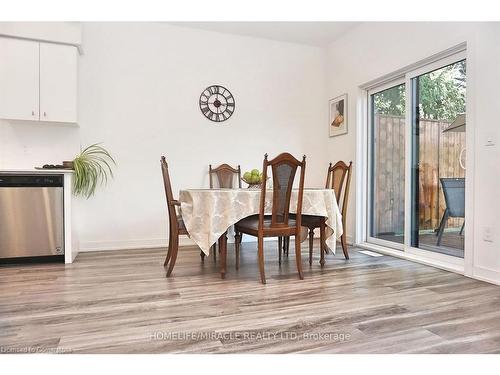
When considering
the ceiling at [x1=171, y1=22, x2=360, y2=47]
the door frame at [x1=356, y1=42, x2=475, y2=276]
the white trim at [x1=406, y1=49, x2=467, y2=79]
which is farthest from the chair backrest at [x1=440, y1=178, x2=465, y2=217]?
the ceiling at [x1=171, y1=22, x2=360, y2=47]

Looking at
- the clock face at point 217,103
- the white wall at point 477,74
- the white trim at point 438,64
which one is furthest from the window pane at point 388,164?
the clock face at point 217,103

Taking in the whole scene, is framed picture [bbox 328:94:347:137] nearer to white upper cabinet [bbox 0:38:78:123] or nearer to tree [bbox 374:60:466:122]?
tree [bbox 374:60:466:122]

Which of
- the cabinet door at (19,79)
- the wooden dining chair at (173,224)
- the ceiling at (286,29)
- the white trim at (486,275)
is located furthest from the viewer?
the ceiling at (286,29)

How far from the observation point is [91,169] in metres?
4.13

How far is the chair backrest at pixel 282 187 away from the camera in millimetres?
2789

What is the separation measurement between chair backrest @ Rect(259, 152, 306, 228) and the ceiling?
8.01ft

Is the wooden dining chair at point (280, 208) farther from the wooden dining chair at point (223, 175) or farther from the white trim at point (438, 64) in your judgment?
the white trim at point (438, 64)

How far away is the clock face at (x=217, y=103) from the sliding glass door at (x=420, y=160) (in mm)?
1800

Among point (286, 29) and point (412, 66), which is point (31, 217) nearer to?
point (286, 29)

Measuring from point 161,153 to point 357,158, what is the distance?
2.46 metres

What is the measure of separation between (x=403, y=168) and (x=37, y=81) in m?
3.98

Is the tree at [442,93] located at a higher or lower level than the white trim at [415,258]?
higher

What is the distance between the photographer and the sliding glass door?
3.35 meters
